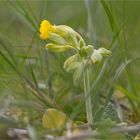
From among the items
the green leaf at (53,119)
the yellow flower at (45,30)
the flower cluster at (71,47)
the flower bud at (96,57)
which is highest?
the yellow flower at (45,30)

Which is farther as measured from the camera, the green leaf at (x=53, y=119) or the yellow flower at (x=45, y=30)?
the yellow flower at (x=45, y=30)

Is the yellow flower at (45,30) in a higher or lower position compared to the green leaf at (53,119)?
higher

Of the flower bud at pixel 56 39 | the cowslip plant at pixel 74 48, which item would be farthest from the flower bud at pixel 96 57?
the flower bud at pixel 56 39

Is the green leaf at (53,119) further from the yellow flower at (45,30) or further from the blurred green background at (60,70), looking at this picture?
the yellow flower at (45,30)

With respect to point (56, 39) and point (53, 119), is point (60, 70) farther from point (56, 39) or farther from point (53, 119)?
point (53, 119)

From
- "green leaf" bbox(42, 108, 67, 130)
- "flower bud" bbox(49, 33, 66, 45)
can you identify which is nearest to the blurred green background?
"green leaf" bbox(42, 108, 67, 130)

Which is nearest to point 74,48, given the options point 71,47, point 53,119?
point 71,47

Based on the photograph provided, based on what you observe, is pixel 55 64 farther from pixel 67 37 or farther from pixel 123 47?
pixel 67 37

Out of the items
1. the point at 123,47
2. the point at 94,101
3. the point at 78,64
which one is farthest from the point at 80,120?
the point at 123,47
